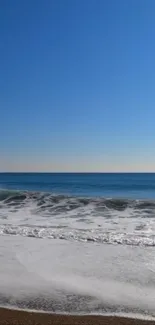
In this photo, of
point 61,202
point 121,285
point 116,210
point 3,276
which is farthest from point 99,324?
point 61,202

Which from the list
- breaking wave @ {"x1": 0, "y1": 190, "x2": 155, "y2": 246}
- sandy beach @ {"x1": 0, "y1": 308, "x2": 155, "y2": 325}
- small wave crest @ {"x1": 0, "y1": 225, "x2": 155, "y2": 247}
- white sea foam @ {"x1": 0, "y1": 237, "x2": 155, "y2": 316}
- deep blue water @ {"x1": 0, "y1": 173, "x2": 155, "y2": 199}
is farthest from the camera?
deep blue water @ {"x1": 0, "y1": 173, "x2": 155, "y2": 199}

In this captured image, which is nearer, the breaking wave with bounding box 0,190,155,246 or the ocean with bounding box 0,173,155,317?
the ocean with bounding box 0,173,155,317

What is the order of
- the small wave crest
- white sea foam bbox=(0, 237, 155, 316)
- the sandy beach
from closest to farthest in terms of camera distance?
1. the sandy beach
2. white sea foam bbox=(0, 237, 155, 316)
3. the small wave crest

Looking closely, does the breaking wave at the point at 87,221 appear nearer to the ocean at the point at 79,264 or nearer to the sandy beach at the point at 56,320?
the ocean at the point at 79,264

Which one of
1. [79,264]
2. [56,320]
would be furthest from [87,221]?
[56,320]

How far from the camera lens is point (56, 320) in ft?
14.5

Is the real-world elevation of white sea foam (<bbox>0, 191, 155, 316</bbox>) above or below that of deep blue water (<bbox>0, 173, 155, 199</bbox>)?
below

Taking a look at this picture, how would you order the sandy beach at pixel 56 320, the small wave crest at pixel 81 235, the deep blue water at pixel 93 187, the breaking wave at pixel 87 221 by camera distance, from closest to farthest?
the sandy beach at pixel 56 320, the small wave crest at pixel 81 235, the breaking wave at pixel 87 221, the deep blue water at pixel 93 187

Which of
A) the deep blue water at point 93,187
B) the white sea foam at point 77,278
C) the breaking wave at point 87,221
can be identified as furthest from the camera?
the deep blue water at point 93,187

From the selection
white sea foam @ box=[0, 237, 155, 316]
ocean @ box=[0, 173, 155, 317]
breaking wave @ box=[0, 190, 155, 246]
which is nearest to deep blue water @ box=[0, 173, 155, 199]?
breaking wave @ box=[0, 190, 155, 246]

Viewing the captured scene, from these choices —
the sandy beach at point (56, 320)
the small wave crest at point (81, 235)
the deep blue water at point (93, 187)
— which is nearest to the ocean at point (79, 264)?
the small wave crest at point (81, 235)

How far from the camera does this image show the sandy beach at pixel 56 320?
432 cm

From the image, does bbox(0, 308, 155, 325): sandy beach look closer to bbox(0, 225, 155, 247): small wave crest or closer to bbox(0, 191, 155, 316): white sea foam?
bbox(0, 191, 155, 316): white sea foam

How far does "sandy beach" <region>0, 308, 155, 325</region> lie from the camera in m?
4.32
